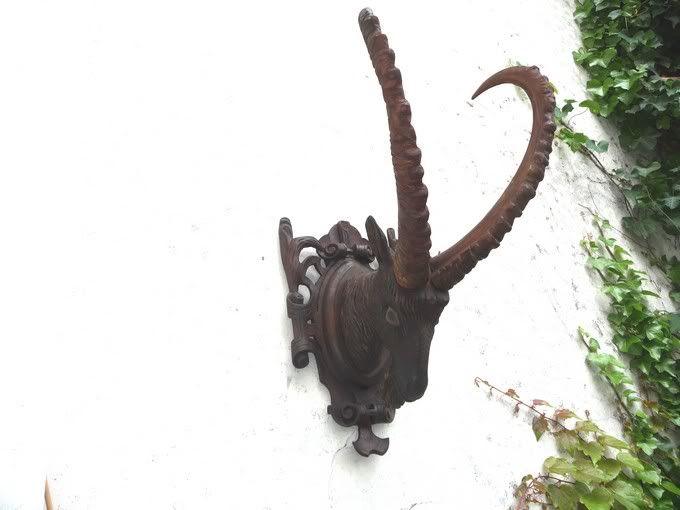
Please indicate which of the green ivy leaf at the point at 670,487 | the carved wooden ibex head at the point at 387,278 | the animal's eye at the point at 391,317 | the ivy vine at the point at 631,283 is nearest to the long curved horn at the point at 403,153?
the carved wooden ibex head at the point at 387,278

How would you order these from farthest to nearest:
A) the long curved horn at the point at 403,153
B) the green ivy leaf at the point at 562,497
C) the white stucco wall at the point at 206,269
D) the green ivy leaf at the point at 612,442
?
the green ivy leaf at the point at 612,442 < the green ivy leaf at the point at 562,497 < the white stucco wall at the point at 206,269 < the long curved horn at the point at 403,153

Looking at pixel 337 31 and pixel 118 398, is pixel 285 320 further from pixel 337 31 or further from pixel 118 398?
pixel 337 31

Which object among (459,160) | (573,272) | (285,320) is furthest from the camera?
(573,272)

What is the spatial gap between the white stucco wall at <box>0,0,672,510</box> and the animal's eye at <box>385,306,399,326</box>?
0.24 meters

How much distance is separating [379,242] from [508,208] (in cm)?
18

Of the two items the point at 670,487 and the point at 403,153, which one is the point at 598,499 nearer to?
the point at 670,487

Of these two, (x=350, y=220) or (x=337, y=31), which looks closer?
(x=350, y=220)

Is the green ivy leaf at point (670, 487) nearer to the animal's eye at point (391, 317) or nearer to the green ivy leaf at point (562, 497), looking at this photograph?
the green ivy leaf at point (562, 497)

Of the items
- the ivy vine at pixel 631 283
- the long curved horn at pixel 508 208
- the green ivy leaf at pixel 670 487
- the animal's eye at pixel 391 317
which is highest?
the long curved horn at pixel 508 208

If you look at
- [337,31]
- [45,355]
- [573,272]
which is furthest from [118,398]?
[573,272]

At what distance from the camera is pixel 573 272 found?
1.72m

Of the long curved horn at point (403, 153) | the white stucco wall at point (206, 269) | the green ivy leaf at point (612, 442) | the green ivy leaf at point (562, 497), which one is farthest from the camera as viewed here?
the green ivy leaf at point (612, 442)

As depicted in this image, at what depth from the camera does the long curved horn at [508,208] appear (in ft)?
2.42

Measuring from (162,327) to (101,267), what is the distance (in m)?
0.13
